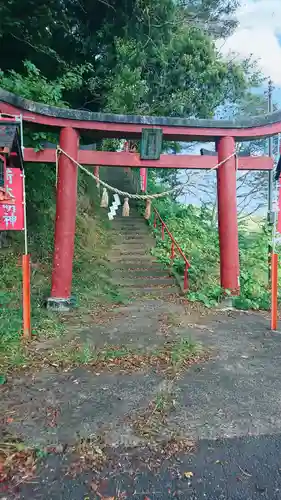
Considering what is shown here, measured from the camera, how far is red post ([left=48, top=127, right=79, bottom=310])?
21.9 ft

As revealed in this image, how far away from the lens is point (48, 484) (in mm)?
2393

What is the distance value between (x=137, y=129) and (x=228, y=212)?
245 cm

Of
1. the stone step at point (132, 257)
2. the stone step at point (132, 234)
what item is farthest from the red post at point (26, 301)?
the stone step at point (132, 234)

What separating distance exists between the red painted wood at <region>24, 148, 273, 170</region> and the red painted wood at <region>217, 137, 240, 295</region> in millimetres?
272

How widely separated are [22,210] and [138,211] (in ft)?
28.4

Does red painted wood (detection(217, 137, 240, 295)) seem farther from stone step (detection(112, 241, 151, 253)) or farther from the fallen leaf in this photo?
the fallen leaf

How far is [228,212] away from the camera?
286 inches

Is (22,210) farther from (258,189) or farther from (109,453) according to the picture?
(258,189)

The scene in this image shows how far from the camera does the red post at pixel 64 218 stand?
6668mm

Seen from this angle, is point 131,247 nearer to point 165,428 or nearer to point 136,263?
point 136,263

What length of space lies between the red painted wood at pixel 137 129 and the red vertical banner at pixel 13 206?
1455mm

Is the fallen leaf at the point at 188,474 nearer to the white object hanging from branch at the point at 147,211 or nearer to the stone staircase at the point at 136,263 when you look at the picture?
the stone staircase at the point at 136,263

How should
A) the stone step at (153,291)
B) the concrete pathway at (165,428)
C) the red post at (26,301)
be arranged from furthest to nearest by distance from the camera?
1. the stone step at (153,291)
2. the red post at (26,301)
3. the concrete pathway at (165,428)

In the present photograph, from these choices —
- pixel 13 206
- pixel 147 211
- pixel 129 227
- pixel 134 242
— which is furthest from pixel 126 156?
pixel 147 211
